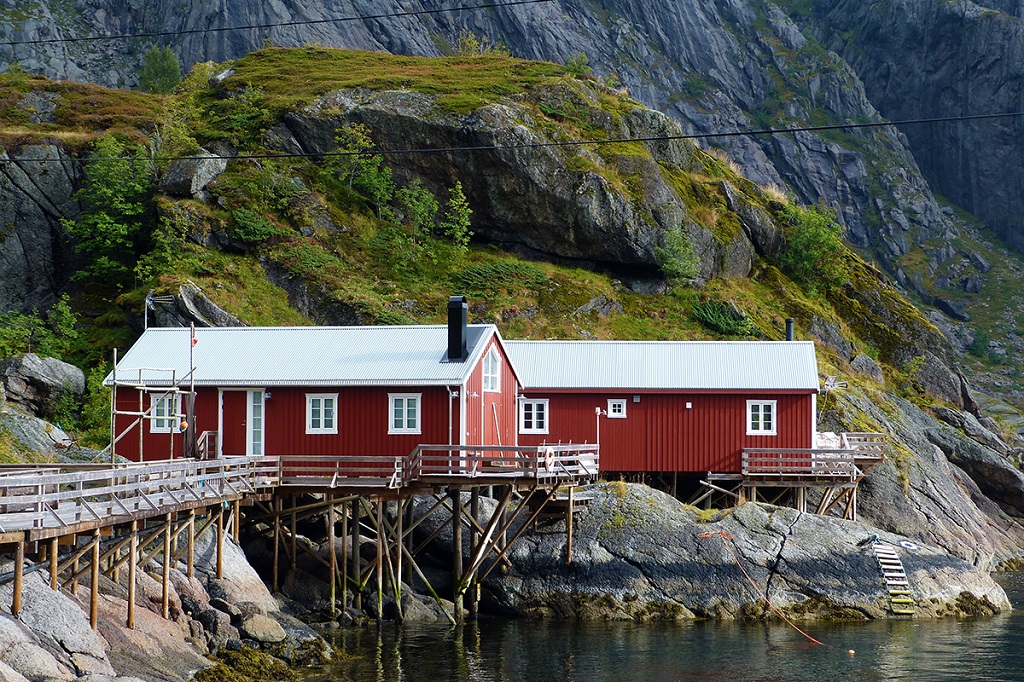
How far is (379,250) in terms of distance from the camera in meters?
55.6

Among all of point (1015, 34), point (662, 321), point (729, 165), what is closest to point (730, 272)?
point (662, 321)

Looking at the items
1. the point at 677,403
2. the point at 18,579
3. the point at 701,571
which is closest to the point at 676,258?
the point at 677,403

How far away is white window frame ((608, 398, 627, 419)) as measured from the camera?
39.6 metres

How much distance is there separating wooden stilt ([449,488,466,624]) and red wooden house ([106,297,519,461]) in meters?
1.71

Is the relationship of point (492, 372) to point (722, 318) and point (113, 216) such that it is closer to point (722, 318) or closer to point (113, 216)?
point (722, 318)

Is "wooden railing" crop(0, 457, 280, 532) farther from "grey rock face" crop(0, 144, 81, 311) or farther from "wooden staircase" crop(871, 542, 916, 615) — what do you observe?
"grey rock face" crop(0, 144, 81, 311)

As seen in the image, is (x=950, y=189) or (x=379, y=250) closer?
(x=379, y=250)

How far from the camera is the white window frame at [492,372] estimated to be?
3428cm

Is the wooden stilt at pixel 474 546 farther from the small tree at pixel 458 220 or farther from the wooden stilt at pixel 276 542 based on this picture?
the small tree at pixel 458 220

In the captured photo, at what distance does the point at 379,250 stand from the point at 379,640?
3048 cm

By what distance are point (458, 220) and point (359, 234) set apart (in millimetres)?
5086

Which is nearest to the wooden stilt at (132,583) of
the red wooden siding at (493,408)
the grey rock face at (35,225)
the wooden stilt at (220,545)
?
the wooden stilt at (220,545)

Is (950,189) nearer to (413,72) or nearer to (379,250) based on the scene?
(413,72)

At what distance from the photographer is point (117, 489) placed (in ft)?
69.4
